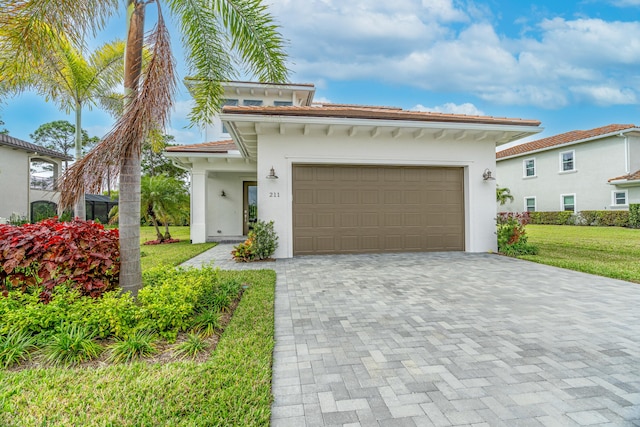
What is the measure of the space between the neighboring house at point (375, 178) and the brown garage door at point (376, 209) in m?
0.03

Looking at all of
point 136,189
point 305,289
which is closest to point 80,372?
point 136,189

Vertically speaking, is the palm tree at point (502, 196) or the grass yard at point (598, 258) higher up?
the palm tree at point (502, 196)

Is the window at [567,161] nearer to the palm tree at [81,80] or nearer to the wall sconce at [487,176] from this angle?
the wall sconce at [487,176]

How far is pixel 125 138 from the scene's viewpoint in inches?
134

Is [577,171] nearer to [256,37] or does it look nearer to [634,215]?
[634,215]

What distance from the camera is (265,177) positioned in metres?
8.25

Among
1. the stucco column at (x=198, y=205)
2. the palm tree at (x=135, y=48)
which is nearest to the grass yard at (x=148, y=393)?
the palm tree at (x=135, y=48)

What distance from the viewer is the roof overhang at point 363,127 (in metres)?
7.59

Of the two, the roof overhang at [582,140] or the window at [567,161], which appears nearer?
the roof overhang at [582,140]

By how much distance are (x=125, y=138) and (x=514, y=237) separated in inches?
384

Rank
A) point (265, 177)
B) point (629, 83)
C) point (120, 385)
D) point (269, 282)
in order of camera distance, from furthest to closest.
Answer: point (629, 83)
point (265, 177)
point (269, 282)
point (120, 385)

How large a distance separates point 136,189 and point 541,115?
27131mm

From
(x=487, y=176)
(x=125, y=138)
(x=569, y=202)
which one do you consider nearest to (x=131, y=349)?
(x=125, y=138)

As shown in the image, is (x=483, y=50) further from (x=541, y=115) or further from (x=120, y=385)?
(x=120, y=385)
